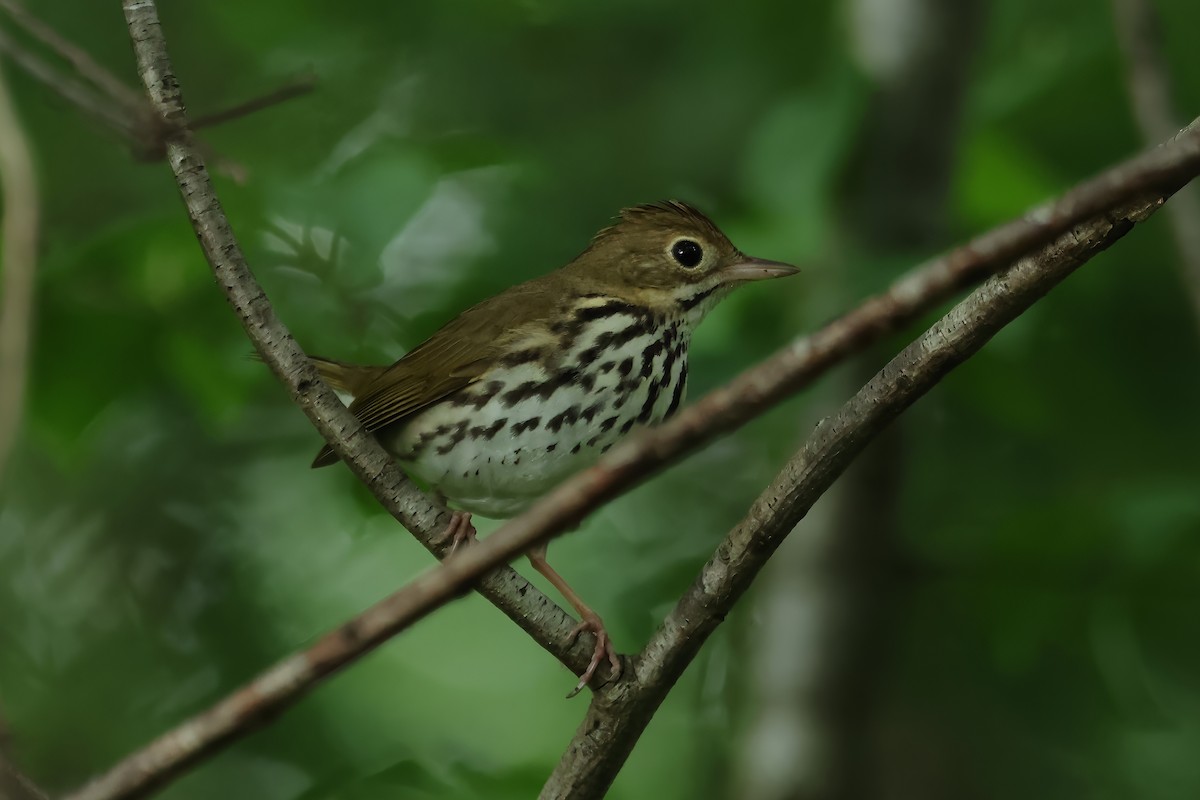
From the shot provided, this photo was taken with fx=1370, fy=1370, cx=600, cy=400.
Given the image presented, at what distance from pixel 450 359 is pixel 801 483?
5.39 ft

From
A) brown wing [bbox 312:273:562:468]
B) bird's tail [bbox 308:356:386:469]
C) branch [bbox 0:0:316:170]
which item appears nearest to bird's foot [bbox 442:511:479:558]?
brown wing [bbox 312:273:562:468]

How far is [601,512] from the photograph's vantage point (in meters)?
5.02

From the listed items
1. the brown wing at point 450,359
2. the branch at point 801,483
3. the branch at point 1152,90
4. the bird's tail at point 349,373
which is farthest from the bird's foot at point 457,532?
the branch at point 1152,90

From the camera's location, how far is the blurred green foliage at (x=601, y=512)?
12.5ft

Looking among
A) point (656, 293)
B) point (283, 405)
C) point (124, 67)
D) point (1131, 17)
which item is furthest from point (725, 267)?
point (124, 67)

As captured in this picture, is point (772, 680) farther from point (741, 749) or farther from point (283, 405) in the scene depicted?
point (283, 405)

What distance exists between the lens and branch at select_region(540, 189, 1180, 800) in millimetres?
1854

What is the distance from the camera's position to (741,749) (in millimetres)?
4383

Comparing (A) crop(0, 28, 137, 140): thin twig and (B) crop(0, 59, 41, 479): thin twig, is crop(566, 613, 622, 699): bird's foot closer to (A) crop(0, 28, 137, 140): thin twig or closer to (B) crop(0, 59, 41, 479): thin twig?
(B) crop(0, 59, 41, 479): thin twig

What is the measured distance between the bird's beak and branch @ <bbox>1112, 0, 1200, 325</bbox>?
942 millimetres

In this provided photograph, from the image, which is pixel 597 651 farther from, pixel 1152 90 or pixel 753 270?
pixel 1152 90

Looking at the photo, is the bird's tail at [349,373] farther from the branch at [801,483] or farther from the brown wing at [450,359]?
the branch at [801,483]

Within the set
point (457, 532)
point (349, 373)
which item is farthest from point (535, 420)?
point (349, 373)

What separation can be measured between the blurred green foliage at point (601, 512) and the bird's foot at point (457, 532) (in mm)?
857
